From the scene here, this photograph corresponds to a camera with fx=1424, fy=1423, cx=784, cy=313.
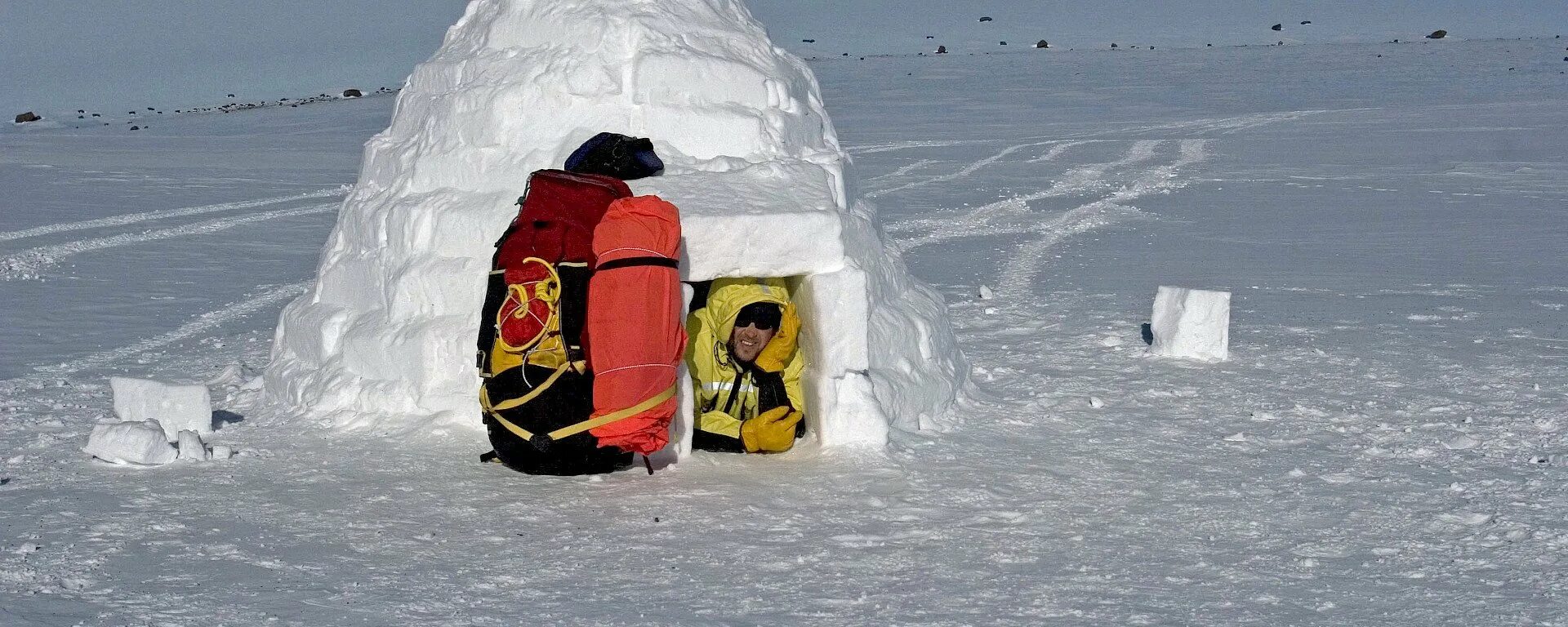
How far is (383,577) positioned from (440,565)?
0.54 feet

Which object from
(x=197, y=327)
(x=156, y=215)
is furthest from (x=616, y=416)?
(x=156, y=215)

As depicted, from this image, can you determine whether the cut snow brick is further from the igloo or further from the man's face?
the man's face

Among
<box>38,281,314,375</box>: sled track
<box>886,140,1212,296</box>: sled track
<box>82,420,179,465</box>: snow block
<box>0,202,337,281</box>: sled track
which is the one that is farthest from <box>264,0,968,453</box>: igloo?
<box>0,202,337,281</box>: sled track

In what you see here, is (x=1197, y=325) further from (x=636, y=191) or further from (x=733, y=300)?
(x=636, y=191)

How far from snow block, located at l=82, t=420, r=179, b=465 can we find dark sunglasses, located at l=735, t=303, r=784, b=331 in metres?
2.08

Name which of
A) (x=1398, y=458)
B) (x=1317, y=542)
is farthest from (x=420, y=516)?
(x=1398, y=458)

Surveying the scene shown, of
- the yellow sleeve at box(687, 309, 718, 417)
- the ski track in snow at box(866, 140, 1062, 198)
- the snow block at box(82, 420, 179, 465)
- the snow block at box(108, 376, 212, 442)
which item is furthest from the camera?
the ski track in snow at box(866, 140, 1062, 198)

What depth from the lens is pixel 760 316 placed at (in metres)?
5.15

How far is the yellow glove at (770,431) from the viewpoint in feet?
16.8

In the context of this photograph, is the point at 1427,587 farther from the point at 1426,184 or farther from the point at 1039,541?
the point at 1426,184

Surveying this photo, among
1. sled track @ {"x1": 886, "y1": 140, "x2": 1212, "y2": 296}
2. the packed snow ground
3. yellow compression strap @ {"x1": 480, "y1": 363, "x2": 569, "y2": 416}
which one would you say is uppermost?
sled track @ {"x1": 886, "y1": 140, "x2": 1212, "y2": 296}

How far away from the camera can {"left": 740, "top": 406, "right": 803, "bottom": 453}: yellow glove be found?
512 centimetres

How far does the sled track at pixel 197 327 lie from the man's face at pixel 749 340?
12.6 feet

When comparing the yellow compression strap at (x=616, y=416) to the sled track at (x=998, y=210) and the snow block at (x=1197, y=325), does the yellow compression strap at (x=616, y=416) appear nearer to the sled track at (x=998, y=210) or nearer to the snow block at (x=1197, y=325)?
the snow block at (x=1197, y=325)
